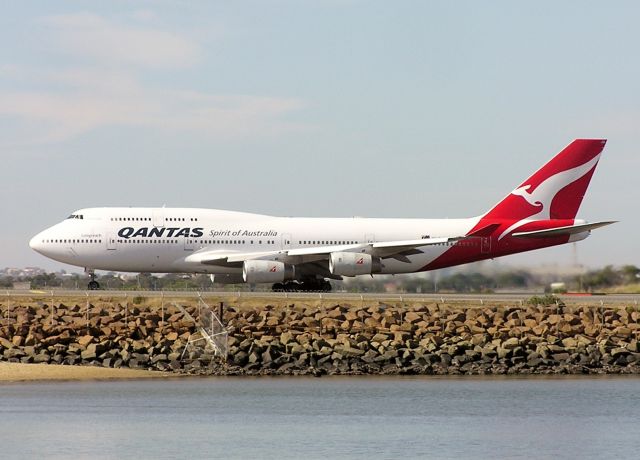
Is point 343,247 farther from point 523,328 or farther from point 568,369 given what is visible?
point 568,369

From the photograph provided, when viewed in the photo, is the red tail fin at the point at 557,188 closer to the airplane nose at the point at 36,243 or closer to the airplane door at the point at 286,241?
the airplane door at the point at 286,241

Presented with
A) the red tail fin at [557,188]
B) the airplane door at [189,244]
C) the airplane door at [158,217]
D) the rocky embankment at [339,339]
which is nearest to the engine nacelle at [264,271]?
the airplane door at [189,244]

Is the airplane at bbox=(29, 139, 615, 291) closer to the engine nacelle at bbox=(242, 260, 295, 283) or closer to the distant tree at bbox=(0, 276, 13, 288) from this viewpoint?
the engine nacelle at bbox=(242, 260, 295, 283)

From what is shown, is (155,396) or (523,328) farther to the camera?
(523,328)

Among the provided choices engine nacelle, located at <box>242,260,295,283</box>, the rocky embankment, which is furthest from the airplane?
the rocky embankment

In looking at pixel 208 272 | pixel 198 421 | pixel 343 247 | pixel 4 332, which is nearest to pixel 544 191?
pixel 343 247

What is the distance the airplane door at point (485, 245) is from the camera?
65.4 metres

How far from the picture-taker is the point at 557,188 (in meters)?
67.5

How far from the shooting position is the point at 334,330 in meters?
50.2

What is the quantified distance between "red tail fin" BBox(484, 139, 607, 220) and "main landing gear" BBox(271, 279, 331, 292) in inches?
352

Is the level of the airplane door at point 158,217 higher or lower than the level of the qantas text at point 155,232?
higher

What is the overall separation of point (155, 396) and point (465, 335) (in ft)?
47.9

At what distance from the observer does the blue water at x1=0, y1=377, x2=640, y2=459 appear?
104 ft

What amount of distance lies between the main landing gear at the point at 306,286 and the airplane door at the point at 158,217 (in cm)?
626
